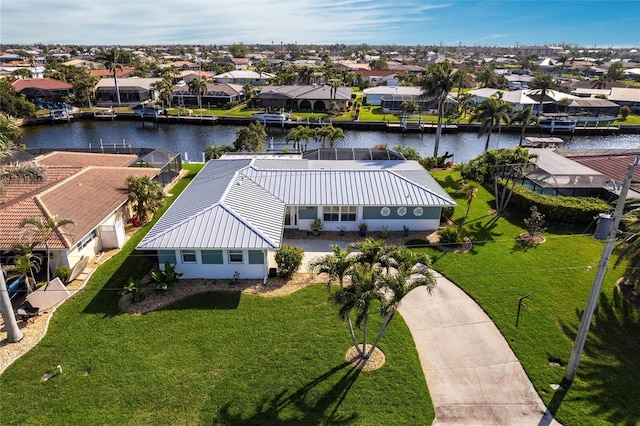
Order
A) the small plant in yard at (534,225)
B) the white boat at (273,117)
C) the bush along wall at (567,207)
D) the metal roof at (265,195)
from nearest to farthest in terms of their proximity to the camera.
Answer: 1. the metal roof at (265,195)
2. the small plant in yard at (534,225)
3. the bush along wall at (567,207)
4. the white boat at (273,117)

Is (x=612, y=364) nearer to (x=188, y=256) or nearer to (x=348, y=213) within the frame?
(x=348, y=213)

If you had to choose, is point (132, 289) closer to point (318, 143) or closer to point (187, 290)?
point (187, 290)

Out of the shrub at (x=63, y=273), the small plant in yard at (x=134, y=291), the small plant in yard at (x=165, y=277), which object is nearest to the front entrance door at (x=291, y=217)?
the small plant in yard at (x=165, y=277)

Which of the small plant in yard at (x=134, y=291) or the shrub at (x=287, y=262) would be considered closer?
the small plant in yard at (x=134, y=291)

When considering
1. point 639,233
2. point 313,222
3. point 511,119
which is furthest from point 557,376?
point 511,119

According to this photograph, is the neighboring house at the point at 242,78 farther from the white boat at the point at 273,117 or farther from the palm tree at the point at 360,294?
the palm tree at the point at 360,294

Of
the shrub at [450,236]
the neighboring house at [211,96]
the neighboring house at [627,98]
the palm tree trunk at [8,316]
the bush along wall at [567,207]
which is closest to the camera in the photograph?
the palm tree trunk at [8,316]
